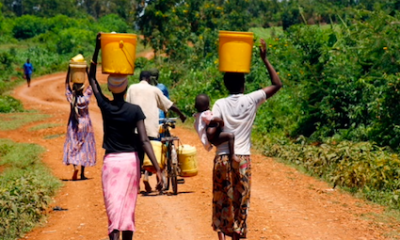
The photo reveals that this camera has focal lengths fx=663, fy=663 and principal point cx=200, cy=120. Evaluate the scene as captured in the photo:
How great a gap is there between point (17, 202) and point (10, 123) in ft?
41.7

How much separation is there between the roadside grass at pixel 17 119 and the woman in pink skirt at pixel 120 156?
14783 mm

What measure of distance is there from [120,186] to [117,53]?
45.8 inches

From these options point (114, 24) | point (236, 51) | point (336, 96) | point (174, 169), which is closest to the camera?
point (236, 51)

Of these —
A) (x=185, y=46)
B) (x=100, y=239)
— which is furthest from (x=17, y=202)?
(x=185, y=46)

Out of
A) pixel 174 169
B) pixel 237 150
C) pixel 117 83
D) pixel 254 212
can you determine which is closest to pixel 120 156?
pixel 117 83

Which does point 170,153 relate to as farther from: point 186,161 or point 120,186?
point 120,186

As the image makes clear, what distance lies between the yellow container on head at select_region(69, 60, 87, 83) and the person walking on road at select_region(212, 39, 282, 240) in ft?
16.8

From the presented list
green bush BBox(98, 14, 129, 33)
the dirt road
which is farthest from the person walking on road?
green bush BBox(98, 14, 129, 33)

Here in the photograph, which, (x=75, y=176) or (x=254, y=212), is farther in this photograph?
(x=75, y=176)

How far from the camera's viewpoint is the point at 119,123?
19.0 ft

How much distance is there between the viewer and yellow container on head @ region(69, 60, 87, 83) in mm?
10461

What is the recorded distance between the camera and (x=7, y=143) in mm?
17172

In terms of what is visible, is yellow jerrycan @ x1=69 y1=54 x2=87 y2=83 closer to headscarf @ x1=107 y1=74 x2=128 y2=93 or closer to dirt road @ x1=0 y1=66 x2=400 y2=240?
dirt road @ x1=0 y1=66 x2=400 y2=240

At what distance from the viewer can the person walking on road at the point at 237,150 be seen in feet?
19.0
